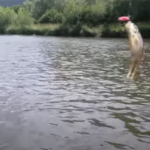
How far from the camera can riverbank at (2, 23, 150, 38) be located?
70.2 metres

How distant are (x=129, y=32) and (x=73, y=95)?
15.3 ft

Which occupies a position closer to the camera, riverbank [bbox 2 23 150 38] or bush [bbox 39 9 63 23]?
riverbank [bbox 2 23 150 38]

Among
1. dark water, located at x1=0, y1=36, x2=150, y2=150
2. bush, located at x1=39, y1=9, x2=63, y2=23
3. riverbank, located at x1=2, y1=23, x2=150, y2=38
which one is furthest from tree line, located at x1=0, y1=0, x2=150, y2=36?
dark water, located at x1=0, y1=36, x2=150, y2=150

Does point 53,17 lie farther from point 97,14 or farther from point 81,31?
point 81,31

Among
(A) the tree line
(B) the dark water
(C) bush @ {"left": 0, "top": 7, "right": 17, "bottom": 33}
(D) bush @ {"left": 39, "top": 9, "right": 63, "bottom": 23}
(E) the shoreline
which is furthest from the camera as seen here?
(C) bush @ {"left": 0, "top": 7, "right": 17, "bottom": 33}

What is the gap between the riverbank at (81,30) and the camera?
70150 millimetres

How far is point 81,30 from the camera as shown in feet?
262

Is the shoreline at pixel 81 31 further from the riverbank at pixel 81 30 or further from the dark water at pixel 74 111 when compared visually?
the dark water at pixel 74 111

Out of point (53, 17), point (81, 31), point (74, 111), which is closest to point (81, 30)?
point (81, 31)

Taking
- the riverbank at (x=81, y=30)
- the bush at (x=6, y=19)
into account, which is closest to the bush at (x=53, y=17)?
the bush at (x=6, y=19)

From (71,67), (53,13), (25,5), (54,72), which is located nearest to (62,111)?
(54,72)

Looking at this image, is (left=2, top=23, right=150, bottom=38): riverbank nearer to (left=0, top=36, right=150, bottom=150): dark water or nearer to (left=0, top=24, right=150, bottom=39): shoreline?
(left=0, top=24, right=150, bottom=39): shoreline

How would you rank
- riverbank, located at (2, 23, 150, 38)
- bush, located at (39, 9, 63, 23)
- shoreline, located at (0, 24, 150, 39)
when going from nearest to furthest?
1. shoreline, located at (0, 24, 150, 39)
2. riverbank, located at (2, 23, 150, 38)
3. bush, located at (39, 9, 63, 23)

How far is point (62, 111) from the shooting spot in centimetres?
1187
